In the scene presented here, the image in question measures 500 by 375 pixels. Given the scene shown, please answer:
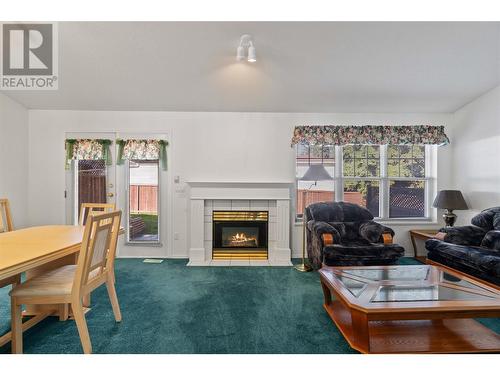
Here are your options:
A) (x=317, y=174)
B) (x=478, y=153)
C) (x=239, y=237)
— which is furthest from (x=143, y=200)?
(x=478, y=153)

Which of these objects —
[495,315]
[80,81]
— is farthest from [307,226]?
[80,81]

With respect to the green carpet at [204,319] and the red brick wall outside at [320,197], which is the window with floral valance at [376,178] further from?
the green carpet at [204,319]

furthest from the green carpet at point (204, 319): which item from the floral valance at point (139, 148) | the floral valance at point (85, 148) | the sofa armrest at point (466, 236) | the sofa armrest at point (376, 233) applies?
the floral valance at point (85, 148)

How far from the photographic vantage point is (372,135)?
407 cm

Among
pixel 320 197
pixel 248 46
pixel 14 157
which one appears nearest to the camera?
pixel 248 46

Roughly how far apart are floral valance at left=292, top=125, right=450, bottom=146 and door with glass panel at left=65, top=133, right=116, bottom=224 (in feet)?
9.58

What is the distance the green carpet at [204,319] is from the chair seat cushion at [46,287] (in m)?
0.44

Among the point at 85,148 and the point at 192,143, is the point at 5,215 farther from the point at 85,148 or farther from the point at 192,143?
the point at 192,143

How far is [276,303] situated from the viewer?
255 cm

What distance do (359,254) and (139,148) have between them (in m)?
3.43

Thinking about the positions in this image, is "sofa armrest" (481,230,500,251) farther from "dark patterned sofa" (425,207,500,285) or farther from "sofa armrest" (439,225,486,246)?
"sofa armrest" (439,225,486,246)

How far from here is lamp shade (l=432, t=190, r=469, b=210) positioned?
3654mm

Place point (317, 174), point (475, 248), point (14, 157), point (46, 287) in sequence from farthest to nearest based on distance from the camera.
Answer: point (14, 157)
point (317, 174)
point (475, 248)
point (46, 287)

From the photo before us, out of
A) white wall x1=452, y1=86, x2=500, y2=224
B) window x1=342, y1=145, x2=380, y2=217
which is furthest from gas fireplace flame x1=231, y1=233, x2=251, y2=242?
white wall x1=452, y1=86, x2=500, y2=224
